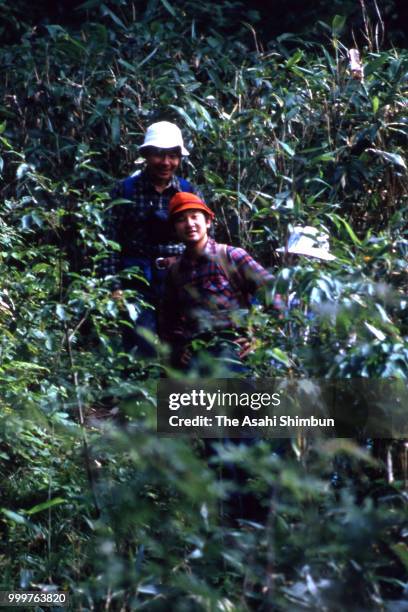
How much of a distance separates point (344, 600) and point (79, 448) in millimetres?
1953

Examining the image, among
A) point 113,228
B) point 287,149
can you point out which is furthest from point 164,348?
point 287,149

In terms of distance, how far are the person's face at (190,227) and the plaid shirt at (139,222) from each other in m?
1.31

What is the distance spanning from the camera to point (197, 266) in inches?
212

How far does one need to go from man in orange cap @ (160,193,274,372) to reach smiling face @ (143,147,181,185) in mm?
1301

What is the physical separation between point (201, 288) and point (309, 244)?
52 centimetres

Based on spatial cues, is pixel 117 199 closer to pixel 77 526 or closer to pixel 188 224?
pixel 188 224

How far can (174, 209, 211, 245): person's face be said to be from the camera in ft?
17.9

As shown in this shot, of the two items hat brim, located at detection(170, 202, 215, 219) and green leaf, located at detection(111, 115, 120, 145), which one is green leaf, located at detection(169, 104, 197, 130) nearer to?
green leaf, located at detection(111, 115, 120, 145)

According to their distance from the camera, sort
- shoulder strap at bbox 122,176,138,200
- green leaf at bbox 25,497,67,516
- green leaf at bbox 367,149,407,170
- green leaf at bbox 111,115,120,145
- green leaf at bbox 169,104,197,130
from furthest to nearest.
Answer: green leaf at bbox 111,115,120,145 < green leaf at bbox 169,104,197,130 < green leaf at bbox 367,149,407,170 < shoulder strap at bbox 122,176,138,200 < green leaf at bbox 25,497,67,516

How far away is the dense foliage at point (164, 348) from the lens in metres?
3.23

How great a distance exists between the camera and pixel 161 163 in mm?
6891

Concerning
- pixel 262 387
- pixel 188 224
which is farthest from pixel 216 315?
pixel 188 224

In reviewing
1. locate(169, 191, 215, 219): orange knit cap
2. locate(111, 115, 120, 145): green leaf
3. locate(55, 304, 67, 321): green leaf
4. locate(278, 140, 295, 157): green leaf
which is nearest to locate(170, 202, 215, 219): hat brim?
locate(169, 191, 215, 219): orange knit cap

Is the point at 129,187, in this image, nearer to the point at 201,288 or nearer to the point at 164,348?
the point at 201,288
